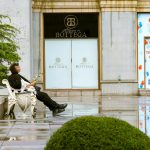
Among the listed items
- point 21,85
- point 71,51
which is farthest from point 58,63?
point 21,85

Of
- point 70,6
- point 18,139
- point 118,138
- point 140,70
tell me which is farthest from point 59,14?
point 118,138

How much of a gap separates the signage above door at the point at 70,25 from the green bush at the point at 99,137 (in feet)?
75.1

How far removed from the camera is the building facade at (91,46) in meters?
28.6

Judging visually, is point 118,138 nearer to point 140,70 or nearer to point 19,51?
point 19,51

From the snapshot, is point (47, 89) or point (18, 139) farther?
point (47, 89)

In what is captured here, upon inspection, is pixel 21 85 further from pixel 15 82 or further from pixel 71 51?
pixel 71 51

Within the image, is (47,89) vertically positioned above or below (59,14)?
below

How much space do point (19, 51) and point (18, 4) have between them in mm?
2224

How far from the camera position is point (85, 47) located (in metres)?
29.3

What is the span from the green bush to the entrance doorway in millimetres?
22890

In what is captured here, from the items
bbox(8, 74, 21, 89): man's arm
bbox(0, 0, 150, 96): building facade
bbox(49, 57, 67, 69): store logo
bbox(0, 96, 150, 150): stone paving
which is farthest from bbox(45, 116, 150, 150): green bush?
bbox(49, 57, 67, 69): store logo

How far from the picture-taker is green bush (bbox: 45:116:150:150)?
591cm

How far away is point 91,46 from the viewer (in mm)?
29266

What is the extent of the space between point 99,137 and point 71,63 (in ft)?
77.1
